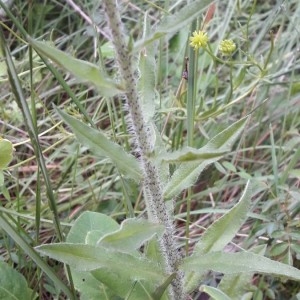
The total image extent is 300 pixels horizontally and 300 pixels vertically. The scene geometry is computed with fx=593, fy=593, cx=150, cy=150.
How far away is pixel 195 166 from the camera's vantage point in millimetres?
967

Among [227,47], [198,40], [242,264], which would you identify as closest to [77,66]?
[242,264]

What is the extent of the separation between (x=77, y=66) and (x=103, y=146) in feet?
0.54

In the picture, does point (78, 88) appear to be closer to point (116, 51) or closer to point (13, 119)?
point (13, 119)

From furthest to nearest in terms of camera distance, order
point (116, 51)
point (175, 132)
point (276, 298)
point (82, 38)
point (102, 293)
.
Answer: point (82, 38), point (175, 132), point (276, 298), point (102, 293), point (116, 51)


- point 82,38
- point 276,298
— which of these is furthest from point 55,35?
point 276,298

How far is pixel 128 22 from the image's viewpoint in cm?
206

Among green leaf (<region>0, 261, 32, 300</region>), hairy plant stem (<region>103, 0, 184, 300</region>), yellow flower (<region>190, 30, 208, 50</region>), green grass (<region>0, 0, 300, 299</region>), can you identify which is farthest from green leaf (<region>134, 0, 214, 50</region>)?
green leaf (<region>0, 261, 32, 300</region>)

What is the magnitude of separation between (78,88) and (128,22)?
465 mm

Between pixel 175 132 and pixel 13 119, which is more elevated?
pixel 13 119

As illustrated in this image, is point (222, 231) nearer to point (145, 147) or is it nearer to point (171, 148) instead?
point (145, 147)

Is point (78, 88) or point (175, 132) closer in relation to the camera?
point (175, 132)

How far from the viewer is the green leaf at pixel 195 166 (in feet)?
3.02

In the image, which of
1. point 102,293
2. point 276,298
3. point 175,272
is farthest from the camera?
point 276,298

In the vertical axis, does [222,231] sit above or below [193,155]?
below
